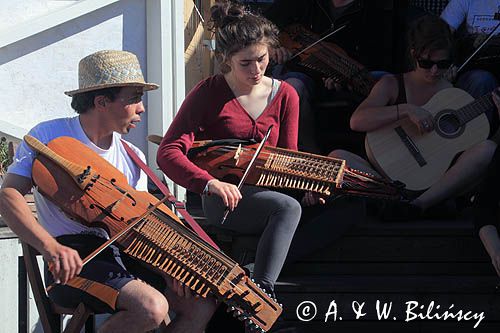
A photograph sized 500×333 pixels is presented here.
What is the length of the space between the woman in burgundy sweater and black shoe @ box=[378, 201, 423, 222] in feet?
2.13

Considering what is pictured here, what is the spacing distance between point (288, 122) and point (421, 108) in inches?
36.0

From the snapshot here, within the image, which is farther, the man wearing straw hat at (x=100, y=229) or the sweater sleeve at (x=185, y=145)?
the sweater sleeve at (x=185, y=145)

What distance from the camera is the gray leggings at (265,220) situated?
13.0 ft

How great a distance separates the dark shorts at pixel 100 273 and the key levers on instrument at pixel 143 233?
11cm

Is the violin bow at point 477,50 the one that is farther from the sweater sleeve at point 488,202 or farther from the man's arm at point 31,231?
the man's arm at point 31,231

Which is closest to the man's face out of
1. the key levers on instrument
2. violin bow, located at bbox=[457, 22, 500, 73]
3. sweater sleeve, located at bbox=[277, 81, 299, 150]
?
the key levers on instrument

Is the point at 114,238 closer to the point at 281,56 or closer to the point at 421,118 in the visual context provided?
the point at 421,118

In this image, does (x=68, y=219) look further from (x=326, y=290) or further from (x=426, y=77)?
(x=426, y=77)

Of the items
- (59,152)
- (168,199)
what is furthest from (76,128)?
(168,199)

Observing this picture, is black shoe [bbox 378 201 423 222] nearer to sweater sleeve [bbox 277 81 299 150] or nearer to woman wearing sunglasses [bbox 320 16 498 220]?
woman wearing sunglasses [bbox 320 16 498 220]

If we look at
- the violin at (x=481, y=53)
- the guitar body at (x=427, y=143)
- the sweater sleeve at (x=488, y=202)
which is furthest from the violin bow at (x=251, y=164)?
the violin at (x=481, y=53)

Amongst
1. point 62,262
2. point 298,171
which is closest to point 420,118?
point 298,171

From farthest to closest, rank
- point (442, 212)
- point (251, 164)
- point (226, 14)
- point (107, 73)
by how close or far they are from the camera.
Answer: point (442, 212) → point (226, 14) → point (251, 164) → point (107, 73)

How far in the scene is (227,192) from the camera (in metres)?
3.87
